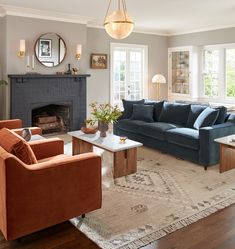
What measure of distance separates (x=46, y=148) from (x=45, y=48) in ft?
Answer: 11.3

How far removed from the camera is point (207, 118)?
184 inches

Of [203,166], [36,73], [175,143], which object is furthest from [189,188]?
[36,73]

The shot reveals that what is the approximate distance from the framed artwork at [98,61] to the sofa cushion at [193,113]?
9.63 feet

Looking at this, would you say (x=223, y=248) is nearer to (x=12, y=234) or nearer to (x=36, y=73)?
(x=12, y=234)

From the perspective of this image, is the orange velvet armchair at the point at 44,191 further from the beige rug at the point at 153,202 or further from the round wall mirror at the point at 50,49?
the round wall mirror at the point at 50,49

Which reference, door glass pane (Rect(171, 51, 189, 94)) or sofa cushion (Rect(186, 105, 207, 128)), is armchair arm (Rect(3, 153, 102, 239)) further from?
door glass pane (Rect(171, 51, 189, 94))

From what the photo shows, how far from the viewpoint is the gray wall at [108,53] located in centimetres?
728

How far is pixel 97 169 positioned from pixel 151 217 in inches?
28.6

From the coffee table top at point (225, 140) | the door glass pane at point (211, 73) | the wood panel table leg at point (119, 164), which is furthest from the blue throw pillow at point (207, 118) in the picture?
the door glass pane at point (211, 73)

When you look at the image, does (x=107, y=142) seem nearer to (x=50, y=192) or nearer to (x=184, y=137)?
(x=184, y=137)

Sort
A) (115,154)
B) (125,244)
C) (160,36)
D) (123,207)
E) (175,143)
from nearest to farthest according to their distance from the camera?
(125,244) < (123,207) < (115,154) < (175,143) < (160,36)

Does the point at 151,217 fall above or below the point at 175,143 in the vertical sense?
below

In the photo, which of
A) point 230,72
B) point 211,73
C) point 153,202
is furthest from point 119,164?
point 211,73

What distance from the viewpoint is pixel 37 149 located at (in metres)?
3.41
